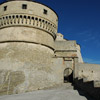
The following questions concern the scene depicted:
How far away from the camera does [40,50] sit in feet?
46.7

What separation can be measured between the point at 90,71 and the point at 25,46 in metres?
11.9

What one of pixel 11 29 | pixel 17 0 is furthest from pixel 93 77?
pixel 17 0

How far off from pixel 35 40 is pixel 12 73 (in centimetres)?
444

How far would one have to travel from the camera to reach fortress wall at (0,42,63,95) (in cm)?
1201

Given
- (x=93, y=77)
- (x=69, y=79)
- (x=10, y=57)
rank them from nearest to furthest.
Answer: (x=10, y=57)
(x=69, y=79)
(x=93, y=77)

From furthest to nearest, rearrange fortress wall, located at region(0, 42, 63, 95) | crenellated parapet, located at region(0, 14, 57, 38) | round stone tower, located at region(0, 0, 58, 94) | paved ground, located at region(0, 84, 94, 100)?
crenellated parapet, located at region(0, 14, 57, 38) → round stone tower, located at region(0, 0, 58, 94) → fortress wall, located at region(0, 42, 63, 95) → paved ground, located at region(0, 84, 94, 100)

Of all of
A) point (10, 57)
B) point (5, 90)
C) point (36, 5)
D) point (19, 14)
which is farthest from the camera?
point (36, 5)

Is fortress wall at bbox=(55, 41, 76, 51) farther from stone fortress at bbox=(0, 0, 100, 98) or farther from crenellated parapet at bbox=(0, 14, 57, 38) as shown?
crenellated parapet at bbox=(0, 14, 57, 38)

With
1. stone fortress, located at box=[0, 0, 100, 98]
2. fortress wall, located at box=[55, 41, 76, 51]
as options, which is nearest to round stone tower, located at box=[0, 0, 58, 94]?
stone fortress, located at box=[0, 0, 100, 98]

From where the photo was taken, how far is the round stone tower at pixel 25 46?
40.3 feet

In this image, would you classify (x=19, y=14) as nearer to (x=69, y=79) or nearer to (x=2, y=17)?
(x=2, y=17)

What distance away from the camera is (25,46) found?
44.3ft

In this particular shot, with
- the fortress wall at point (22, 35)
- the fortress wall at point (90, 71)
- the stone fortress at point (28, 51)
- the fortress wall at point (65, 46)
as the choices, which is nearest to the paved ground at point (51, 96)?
the stone fortress at point (28, 51)

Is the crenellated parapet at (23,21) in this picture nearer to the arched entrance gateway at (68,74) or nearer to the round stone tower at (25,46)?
the round stone tower at (25,46)
